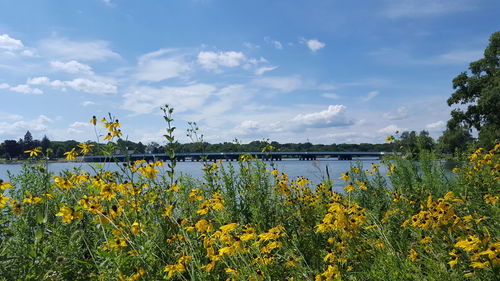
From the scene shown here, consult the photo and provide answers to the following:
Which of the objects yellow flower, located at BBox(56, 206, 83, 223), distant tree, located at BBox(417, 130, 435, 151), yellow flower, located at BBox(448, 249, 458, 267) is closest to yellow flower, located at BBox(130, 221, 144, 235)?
yellow flower, located at BBox(56, 206, 83, 223)

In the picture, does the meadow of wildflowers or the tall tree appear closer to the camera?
the meadow of wildflowers

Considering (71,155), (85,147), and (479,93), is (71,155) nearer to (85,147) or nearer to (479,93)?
(85,147)

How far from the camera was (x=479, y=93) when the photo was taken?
2455 centimetres

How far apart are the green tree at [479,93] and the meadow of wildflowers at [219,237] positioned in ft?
75.2

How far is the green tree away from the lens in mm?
23359

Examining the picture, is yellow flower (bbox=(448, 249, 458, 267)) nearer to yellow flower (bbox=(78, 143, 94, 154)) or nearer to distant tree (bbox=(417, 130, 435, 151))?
yellow flower (bbox=(78, 143, 94, 154))

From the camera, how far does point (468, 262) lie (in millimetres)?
2104

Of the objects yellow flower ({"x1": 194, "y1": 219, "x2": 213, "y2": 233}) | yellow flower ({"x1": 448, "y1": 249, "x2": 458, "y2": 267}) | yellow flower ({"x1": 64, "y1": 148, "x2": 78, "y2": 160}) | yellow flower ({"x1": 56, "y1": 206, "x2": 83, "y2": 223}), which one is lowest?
yellow flower ({"x1": 448, "y1": 249, "x2": 458, "y2": 267})

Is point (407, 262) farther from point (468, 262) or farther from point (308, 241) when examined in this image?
point (308, 241)

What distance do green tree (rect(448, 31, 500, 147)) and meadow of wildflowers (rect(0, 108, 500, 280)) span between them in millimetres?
22909

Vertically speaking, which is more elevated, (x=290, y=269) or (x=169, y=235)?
(x=169, y=235)

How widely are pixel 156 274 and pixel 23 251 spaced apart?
1096 mm

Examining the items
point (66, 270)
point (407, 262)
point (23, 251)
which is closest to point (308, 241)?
point (407, 262)

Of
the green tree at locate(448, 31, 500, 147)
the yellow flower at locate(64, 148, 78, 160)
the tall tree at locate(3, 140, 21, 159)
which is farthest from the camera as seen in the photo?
the tall tree at locate(3, 140, 21, 159)
